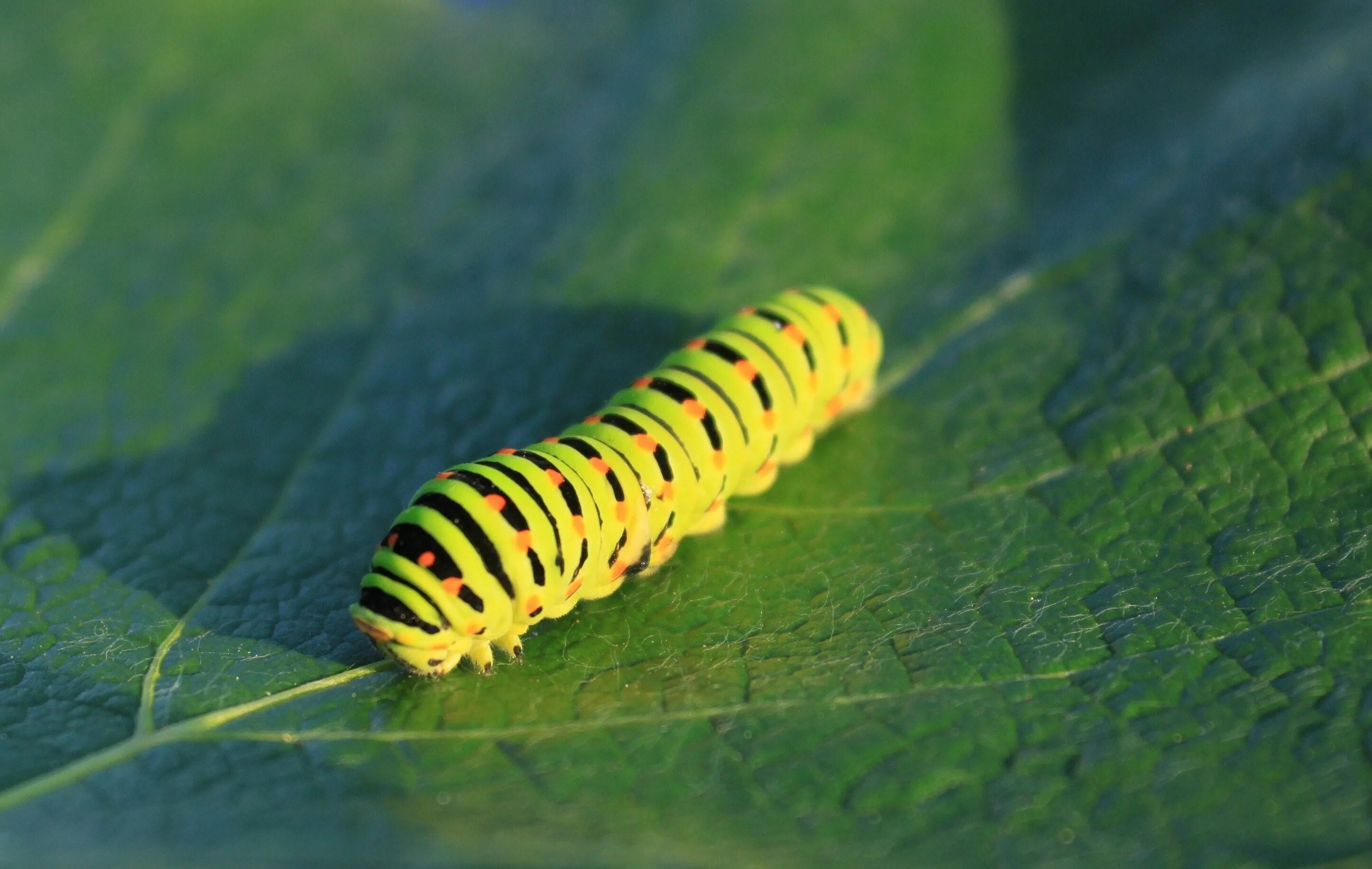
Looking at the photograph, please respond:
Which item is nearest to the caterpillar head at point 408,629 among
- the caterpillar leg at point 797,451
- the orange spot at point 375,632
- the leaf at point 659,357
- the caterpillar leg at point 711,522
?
the orange spot at point 375,632

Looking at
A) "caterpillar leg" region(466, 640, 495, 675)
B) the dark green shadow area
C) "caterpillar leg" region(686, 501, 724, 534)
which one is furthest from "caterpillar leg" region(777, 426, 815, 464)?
"caterpillar leg" region(466, 640, 495, 675)

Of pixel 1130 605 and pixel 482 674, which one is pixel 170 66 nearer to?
pixel 482 674

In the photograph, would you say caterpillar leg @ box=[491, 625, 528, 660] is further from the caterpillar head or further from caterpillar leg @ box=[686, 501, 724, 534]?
caterpillar leg @ box=[686, 501, 724, 534]

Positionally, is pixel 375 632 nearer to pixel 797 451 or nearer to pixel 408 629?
pixel 408 629

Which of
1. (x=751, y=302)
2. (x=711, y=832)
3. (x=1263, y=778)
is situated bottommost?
(x=1263, y=778)

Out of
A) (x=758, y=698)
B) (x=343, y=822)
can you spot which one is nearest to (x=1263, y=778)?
(x=758, y=698)

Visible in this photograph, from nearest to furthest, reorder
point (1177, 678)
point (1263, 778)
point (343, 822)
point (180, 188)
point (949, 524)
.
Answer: point (343, 822)
point (1263, 778)
point (1177, 678)
point (949, 524)
point (180, 188)

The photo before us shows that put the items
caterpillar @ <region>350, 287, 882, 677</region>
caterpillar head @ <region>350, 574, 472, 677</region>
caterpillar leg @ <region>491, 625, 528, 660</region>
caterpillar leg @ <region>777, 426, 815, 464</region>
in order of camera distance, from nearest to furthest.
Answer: caterpillar head @ <region>350, 574, 472, 677</region>
caterpillar @ <region>350, 287, 882, 677</region>
caterpillar leg @ <region>491, 625, 528, 660</region>
caterpillar leg @ <region>777, 426, 815, 464</region>
